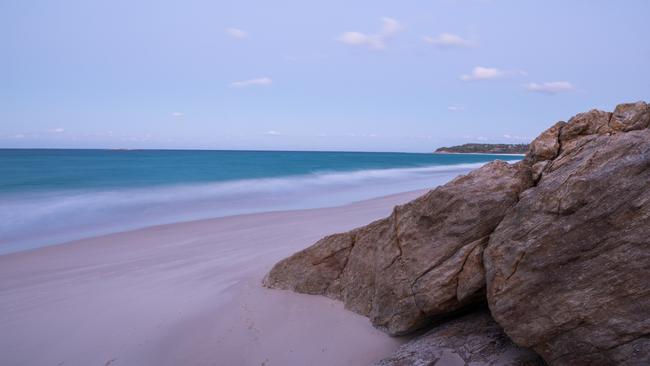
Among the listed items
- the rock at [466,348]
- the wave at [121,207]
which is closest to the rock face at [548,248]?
the rock at [466,348]

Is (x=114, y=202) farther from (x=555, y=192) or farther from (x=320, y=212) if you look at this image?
(x=555, y=192)

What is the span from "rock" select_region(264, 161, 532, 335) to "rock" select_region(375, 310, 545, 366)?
0.91ft

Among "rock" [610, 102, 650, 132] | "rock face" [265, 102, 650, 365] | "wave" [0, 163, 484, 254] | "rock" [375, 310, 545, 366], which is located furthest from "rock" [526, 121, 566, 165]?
"wave" [0, 163, 484, 254]

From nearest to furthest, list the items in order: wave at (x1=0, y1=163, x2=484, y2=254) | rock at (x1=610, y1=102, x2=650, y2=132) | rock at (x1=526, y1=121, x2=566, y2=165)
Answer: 1. rock at (x1=610, y1=102, x2=650, y2=132)
2. rock at (x1=526, y1=121, x2=566, y2=165)
3. wave at (x1=0, y1=163, x2=484, y2=254)

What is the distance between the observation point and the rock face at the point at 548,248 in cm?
402

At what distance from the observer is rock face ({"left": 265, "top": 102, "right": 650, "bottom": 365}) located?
4023 mm

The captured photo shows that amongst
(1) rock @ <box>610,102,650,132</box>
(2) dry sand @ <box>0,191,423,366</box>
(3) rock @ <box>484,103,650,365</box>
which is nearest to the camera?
(3) rock @ <box>484,103,650,365</box>

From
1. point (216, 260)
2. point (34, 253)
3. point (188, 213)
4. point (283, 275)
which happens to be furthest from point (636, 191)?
point (188, 213)

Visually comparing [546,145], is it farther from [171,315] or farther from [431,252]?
[171,315]

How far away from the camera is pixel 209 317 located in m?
7.18

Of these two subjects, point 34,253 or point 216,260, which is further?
point 34,253

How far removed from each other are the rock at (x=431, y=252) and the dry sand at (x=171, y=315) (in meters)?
0.43

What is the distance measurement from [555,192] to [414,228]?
6.51 ft

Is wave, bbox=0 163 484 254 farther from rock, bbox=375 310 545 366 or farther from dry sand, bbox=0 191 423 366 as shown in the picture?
rock, bbox=375 310 545 366
